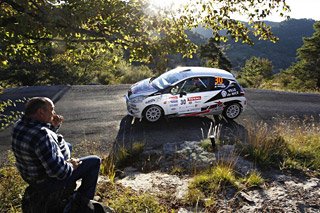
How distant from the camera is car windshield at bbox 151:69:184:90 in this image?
775cm

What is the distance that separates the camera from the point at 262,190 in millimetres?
3826

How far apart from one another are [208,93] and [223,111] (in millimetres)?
1089

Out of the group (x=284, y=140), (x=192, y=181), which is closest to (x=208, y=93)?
(x=284, y=140)

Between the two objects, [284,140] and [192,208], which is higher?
[284,140]


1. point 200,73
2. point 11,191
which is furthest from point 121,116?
point 11,191

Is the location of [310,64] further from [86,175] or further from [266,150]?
[86,175]

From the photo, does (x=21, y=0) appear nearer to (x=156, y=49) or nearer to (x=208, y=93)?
(x=156, y=49)

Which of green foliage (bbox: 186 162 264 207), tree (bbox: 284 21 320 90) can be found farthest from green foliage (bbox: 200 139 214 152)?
tree (bbox: 284 21 320 90)

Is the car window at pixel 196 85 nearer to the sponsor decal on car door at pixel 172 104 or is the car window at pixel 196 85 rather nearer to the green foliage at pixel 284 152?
the sponsor decal on car door at pixel 172 104

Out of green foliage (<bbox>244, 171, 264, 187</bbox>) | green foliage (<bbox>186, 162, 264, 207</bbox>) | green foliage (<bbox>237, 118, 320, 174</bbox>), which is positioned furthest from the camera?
green foliage (<bbox>237, 118, 320, 174</bbox>)

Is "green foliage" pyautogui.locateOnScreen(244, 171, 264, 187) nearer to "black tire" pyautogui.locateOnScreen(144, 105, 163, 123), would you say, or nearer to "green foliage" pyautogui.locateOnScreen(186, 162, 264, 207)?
Result: "green foliage" pyautogui.locateOnScreen(186, 162, 264, 207)

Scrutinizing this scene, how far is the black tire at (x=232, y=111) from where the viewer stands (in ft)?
27.5

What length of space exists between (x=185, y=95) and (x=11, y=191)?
561cm

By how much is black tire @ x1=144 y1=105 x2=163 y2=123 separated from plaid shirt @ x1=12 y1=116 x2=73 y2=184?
17.3ft
